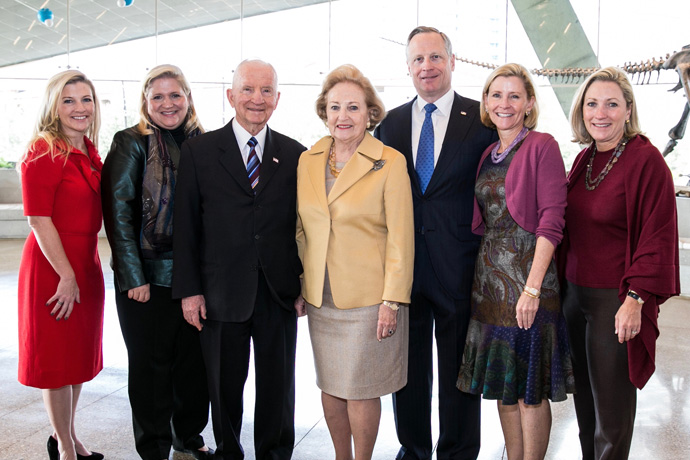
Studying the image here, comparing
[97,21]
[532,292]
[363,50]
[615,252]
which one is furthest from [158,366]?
[97,21]

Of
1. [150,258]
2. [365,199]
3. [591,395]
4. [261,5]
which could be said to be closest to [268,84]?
[365,199]

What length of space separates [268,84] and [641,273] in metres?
1.61

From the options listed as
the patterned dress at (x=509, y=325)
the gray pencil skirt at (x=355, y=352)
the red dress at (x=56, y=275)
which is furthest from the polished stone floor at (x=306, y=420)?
the patterned dress at (x=509, y=325)

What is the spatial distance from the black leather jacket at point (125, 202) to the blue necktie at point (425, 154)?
122 centimetres

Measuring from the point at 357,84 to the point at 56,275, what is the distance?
1551 mm

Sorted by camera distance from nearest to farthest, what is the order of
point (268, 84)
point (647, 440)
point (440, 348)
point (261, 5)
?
point (268, 84) → point (440, 348) → point (647, 440) → point (261, 5)

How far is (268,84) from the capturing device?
2441mm

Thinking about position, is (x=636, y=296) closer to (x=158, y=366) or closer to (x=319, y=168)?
(x=319, y=168)

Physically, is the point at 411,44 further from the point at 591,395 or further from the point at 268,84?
the point at 591,395

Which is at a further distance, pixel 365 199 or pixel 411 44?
pixel 411 44

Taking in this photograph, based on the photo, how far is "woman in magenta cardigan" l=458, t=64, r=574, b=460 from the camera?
88.7 inches

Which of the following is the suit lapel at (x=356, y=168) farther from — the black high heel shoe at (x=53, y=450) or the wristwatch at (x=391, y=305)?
the black high heel shoe at (x=53, y=450)

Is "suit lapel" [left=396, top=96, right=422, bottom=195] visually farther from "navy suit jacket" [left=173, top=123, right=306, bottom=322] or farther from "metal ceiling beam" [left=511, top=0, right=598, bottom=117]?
"metal ceiling beam" [left=511, top=0, right=598, bottom=117]

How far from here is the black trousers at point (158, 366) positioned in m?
2.64
